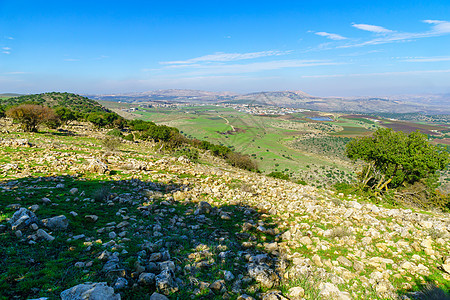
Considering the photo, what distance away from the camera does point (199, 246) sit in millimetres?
5621

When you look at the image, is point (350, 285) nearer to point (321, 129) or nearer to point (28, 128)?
point (28, 128)

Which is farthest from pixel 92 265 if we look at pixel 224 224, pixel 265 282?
pixel 224 224

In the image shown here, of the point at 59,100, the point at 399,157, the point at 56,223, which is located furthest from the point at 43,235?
the point at 59,100

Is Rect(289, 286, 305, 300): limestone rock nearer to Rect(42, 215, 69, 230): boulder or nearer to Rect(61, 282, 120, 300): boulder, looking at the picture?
Rect(61, 282, 120, 300): boulder

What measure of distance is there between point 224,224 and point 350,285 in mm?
3918

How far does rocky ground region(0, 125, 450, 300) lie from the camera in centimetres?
399

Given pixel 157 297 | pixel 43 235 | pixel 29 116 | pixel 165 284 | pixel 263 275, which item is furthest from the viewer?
pixel 29 116

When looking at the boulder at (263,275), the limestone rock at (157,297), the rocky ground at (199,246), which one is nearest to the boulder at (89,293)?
the rocky ground at (199,246)

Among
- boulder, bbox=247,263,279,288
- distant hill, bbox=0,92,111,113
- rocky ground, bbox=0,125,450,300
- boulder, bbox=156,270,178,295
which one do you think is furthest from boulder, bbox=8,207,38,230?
distant hill, bbox=0,92,111,113

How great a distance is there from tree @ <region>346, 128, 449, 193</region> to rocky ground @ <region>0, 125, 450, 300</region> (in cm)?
488

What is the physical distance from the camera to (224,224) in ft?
24.4

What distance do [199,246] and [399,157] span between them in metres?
12.7

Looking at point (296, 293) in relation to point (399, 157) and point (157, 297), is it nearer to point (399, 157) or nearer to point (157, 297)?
point (157, 297)

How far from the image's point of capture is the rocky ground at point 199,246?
3.99 metres
